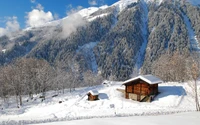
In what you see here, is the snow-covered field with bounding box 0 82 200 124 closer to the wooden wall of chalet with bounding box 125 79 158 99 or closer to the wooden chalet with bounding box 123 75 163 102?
the wooden chalet with bounding box 123 75 163 102

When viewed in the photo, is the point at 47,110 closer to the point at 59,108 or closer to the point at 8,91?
the point at 59,108

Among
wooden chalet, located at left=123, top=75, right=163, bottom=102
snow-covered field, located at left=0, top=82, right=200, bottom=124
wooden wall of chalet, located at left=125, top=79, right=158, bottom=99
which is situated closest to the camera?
snow-covered field, located at left=0, top=82, right=200, bottom=124

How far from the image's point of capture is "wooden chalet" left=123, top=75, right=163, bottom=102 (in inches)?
1932

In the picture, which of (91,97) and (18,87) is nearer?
(91,97)

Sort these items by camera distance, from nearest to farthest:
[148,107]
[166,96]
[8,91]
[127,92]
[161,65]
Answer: [148,107] < [166,96] < [127,92] < [8,91] < [161,65]

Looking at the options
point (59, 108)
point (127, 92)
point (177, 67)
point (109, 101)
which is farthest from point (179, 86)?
point (59, 108)

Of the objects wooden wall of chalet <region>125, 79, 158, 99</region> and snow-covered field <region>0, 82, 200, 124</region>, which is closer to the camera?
snow-covered field <region>0, 82, 200, 124</region>

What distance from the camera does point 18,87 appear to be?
220 ft

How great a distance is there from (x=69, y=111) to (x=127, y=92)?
611 inches

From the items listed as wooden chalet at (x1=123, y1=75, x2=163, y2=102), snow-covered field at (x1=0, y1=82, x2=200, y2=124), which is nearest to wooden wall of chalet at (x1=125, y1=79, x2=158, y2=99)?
wooden chalet at (x1=123, y1=75, x2=163, y2=102)

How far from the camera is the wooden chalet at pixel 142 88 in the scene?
49.1 m

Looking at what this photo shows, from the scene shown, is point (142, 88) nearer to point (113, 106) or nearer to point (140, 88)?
point (140, 88)

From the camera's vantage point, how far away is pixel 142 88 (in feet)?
167

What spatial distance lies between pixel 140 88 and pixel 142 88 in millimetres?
531
